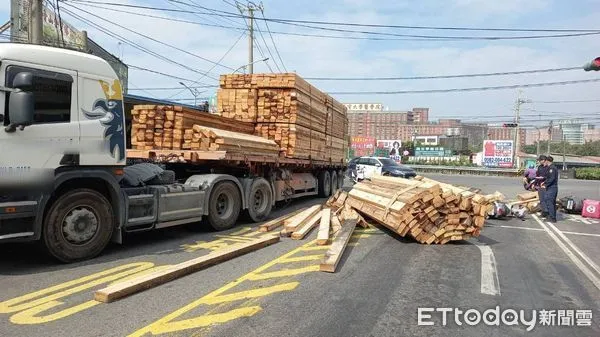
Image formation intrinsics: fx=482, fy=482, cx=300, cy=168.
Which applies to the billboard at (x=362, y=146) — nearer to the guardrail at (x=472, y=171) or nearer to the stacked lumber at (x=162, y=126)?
the guardrail at (x=472, y=171)

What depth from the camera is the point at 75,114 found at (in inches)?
264

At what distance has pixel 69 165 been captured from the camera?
260 inches

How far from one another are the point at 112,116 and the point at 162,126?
9.57 feet

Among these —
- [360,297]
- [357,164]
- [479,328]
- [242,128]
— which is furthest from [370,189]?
[357,164]

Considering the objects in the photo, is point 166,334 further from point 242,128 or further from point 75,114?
point 242,128

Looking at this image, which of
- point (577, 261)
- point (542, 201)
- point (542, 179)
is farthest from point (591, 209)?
point (577, 261)

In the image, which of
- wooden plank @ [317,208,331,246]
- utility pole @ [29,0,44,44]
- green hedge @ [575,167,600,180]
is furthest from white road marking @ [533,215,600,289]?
green hedge @ [575,167,600,180]

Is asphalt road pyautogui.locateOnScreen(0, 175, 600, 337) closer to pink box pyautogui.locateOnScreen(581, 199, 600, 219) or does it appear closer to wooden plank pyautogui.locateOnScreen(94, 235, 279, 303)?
wooden plank pyautogui.locateOnScreen(94, 235, 279, 303)

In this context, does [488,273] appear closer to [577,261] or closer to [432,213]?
Result: [432,213]

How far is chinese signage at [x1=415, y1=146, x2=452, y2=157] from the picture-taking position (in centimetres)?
8325

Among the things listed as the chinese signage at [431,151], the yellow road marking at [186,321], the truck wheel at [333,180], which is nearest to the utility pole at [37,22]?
the yellow road marking at [186,321]

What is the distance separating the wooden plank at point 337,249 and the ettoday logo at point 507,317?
1.70 metres

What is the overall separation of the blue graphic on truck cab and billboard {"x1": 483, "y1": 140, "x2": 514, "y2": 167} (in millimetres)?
66826

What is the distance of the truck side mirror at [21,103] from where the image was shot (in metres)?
5.81
